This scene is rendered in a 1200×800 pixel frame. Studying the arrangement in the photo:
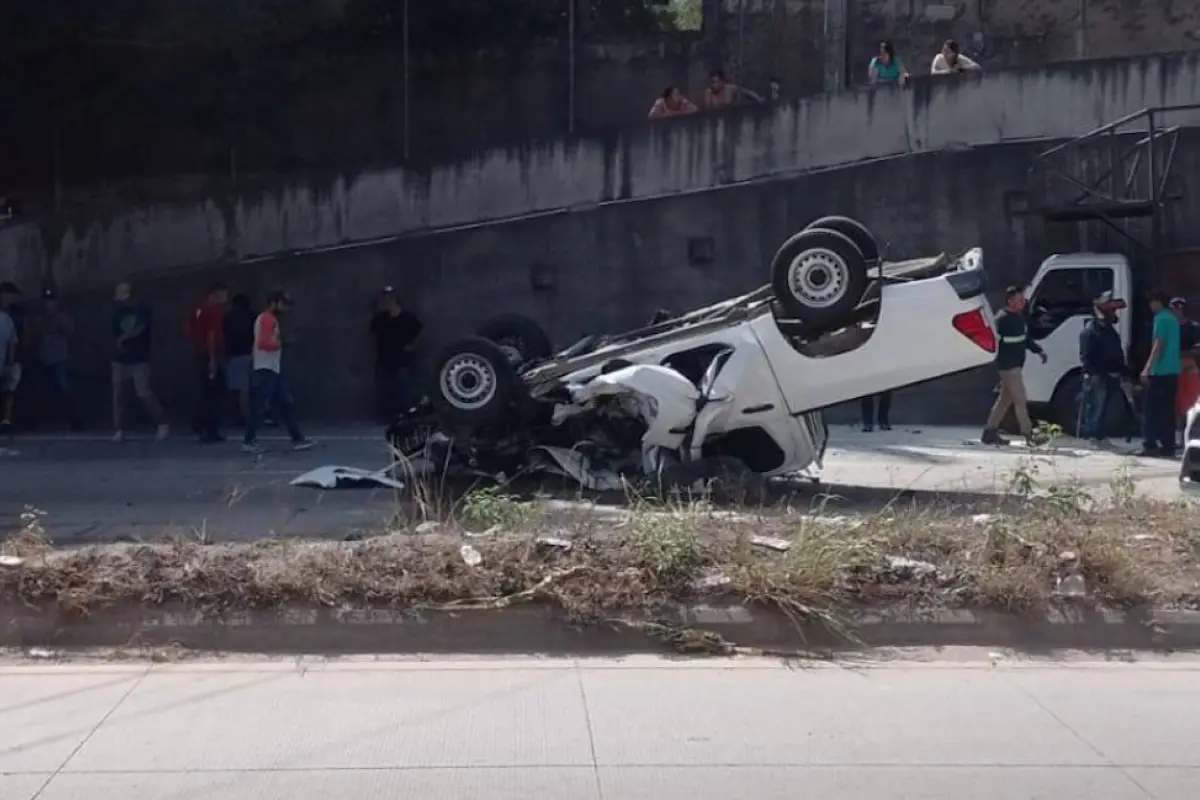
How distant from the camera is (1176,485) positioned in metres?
Result: 13.5

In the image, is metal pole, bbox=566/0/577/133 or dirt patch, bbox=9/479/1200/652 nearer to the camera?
dirt patch, bbox=9/479/1200/652

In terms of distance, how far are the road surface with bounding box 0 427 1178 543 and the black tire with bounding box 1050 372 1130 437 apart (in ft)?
3.44

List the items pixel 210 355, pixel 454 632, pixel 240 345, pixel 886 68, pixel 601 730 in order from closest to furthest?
pixel 601 730 < pixel 454 632 < pixel 240 345 < pixel 210 355 < pixel 886 68

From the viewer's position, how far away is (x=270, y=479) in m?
14.3

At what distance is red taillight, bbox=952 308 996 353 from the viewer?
1163 cm

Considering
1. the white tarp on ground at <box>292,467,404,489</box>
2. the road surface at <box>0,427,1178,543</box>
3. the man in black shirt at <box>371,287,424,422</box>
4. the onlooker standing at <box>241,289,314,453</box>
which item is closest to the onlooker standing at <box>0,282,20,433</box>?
the road surface at <box>0,427,1178,543</box>

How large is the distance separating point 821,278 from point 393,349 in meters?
8.62

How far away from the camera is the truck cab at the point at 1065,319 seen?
18406 mm

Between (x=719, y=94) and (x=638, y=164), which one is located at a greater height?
(x=719, y=94)

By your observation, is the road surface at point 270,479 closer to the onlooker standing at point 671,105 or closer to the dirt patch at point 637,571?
the dirt patch at point 637,571

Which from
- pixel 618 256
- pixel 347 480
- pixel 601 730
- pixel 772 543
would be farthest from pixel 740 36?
pixel 601 730

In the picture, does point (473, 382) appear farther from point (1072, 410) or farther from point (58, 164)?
point (58, 164)

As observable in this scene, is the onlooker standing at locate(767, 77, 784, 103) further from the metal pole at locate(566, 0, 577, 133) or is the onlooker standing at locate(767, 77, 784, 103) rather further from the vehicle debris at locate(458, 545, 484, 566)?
the vehicle debris at locate(458, 545, 484, 566)

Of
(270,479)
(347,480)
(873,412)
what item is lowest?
(873,412)
